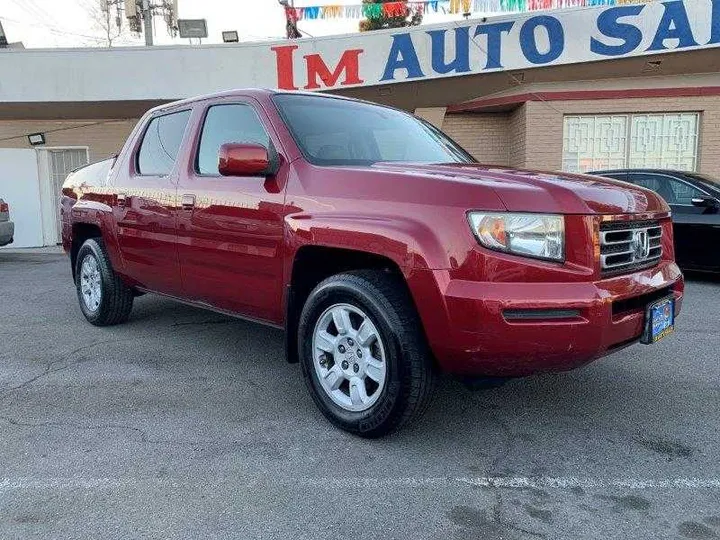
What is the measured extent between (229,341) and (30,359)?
4.79ft

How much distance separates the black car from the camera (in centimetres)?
724

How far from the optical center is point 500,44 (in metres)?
10.1

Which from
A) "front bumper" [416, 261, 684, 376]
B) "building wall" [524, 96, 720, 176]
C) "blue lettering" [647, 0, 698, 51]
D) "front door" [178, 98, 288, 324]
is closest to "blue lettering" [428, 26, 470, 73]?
"building wall" [524, 96, 720, 176]

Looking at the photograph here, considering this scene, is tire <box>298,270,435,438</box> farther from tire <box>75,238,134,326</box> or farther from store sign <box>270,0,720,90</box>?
store sign <box>270,0,720,90</box>

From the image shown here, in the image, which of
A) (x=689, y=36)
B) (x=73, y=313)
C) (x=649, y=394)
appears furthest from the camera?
(x=689, y=36)

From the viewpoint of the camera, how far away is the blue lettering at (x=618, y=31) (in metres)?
9.62

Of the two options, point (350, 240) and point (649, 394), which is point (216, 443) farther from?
point (649, 394)

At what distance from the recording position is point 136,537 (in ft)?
7.29

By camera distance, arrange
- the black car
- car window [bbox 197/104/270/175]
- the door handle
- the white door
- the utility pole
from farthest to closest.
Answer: the utility pole
the white door
the black car
the door handle
car window [bbox 197/104/270/175]

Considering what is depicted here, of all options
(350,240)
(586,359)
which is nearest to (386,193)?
(350,240)

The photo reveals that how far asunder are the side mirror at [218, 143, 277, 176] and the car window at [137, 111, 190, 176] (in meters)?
1.20

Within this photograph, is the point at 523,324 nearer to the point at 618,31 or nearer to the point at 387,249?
the point at 387,249

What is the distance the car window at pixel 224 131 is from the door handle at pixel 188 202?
0.62 feet

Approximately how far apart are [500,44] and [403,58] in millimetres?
1650
